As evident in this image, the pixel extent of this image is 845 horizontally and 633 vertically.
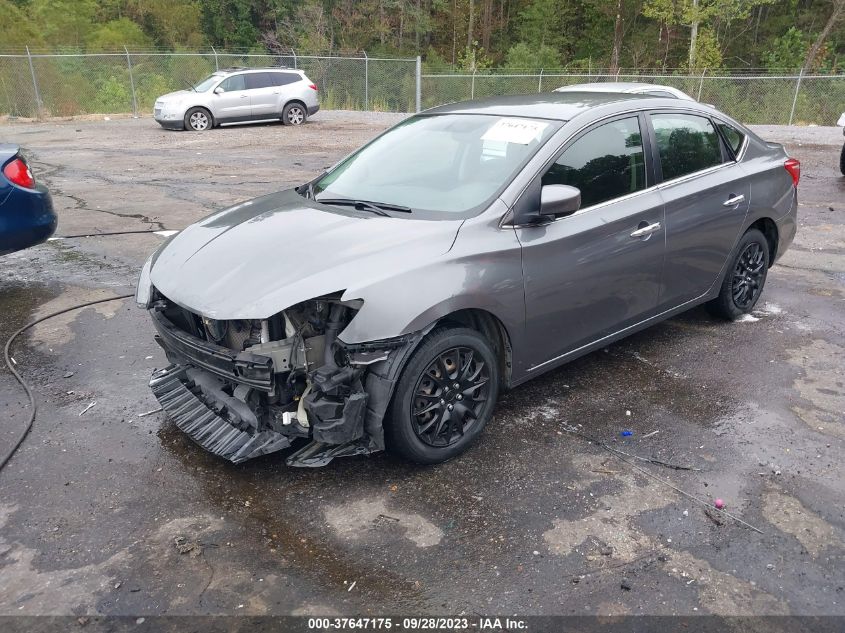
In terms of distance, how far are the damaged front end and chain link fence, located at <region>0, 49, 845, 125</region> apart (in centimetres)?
2284

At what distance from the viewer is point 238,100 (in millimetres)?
19703

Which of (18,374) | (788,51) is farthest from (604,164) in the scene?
(788,51)

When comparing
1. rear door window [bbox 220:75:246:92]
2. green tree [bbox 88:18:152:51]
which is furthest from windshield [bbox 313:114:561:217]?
green tree [bbox 88:18:152:51]

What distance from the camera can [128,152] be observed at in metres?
15.2

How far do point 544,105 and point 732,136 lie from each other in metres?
1.79

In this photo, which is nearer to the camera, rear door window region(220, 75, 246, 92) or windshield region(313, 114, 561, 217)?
windshield region(313, 114, 561, 217)

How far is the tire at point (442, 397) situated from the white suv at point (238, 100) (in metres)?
17.8

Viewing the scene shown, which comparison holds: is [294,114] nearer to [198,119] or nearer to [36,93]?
[198,119]

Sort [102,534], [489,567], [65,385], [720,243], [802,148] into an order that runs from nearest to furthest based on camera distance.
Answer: [489,567], [102,534], [65,385], [720,243], [802,148]

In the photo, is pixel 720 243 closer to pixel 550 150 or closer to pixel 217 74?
pixel 550 150

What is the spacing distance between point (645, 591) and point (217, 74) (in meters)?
20.1

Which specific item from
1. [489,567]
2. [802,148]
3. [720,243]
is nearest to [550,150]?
[720,243]

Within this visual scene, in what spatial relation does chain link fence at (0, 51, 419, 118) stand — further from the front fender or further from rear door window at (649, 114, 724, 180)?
the front fender

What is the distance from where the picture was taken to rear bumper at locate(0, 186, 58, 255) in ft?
18.7
